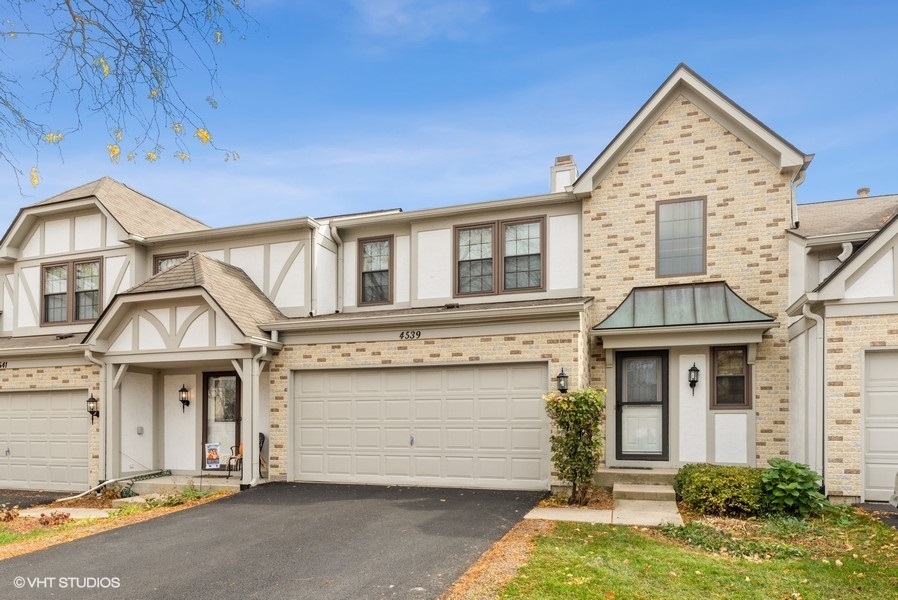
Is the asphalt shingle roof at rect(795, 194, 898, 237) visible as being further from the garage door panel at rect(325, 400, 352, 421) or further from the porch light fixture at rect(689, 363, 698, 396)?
the garage door panel at rect(325, 400, 352, 421)

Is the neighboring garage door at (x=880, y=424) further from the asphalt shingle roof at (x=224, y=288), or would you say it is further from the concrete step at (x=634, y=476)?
the asphalt shingle roof at (x=224, y=288)

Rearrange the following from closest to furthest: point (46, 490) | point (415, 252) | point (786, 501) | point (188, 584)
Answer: point (188, 584) → point (786, 501) → point (415, 252) → point (46, 490)

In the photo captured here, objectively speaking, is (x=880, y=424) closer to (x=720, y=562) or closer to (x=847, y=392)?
(x=847, y=392)

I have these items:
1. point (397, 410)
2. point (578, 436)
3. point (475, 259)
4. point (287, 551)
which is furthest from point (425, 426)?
point (287, 551)

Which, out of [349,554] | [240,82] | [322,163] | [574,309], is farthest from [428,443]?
[240,82]

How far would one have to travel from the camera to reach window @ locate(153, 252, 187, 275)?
635 inches

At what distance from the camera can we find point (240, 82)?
233 inches

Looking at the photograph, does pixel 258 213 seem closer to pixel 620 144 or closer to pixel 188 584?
pixel 620 144

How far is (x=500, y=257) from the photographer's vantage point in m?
13.8

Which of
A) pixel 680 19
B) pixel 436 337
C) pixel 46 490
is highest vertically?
pixel 680 19

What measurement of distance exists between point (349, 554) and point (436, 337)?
18.1ft

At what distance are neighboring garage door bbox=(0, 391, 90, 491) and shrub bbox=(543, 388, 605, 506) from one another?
1121 centimetres

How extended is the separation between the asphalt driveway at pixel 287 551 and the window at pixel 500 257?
4.45 meters

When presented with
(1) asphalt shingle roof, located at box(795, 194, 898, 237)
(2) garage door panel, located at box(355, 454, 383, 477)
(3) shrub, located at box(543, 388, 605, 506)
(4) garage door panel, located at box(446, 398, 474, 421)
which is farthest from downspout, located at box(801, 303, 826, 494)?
(2) garage door panel, located at box(355, 454, 383, 477)
